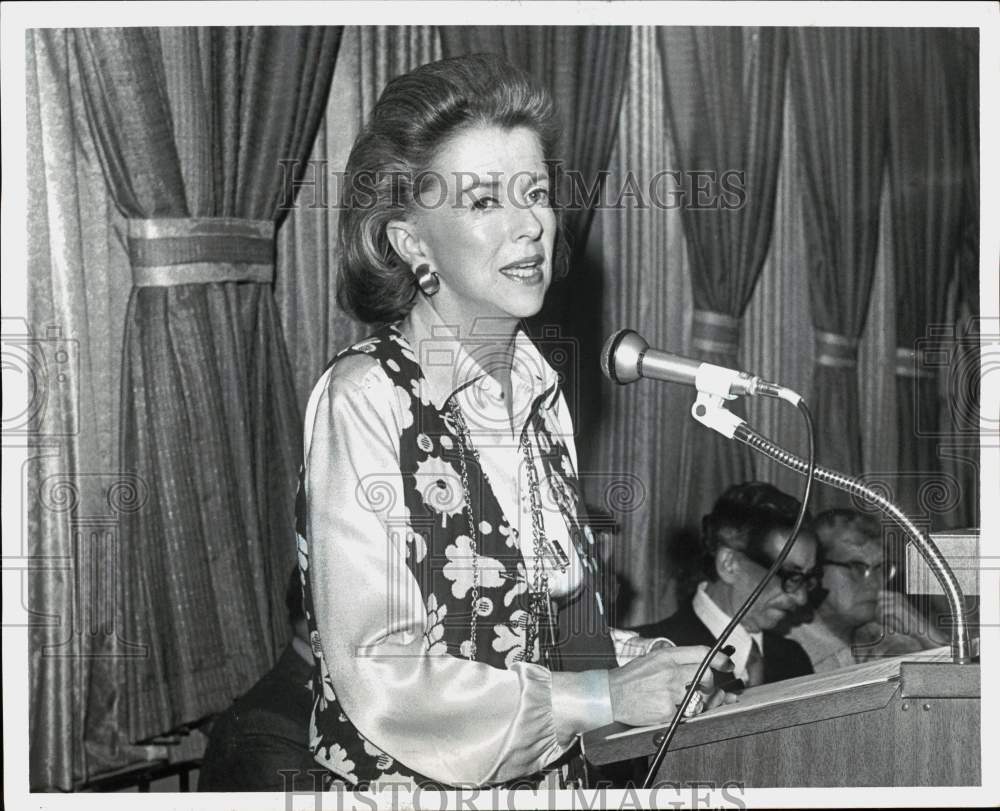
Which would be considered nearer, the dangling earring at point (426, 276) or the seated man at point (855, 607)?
the dangling earring at point (426, 276)

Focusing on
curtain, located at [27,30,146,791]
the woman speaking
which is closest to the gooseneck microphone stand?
the woman speaking

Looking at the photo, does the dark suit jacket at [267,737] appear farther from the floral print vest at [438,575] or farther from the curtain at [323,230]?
the curtain at [323,230]

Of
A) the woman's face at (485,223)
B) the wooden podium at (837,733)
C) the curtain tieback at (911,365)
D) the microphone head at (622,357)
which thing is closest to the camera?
the wooden podium at (837,733)

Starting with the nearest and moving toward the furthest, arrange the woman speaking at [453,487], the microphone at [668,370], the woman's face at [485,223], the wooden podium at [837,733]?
the wooden podium at [837,733], the microphone at [668,370], the woman speaking at [453,487], the woman's face at [485,223]

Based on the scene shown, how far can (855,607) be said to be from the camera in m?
2.65

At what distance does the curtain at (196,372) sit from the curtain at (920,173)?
133cm

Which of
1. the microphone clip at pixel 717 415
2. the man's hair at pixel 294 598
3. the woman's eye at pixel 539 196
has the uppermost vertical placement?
the woman's eye at pixel 539 196

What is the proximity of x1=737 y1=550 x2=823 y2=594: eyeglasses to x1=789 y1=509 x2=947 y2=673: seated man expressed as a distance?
0.8 inches

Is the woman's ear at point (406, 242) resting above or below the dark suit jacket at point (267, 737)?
above

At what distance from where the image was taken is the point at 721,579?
2.65m

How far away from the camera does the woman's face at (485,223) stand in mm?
2498

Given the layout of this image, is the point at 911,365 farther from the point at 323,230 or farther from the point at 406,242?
the point at 323,230

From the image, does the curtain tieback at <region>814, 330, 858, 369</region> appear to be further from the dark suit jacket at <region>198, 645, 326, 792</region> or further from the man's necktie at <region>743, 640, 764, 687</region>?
the dark suit jacket at <region>198, 645, 326, 792</region>

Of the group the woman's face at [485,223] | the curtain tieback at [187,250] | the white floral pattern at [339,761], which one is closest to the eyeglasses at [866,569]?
the woman's face at [485,223]
